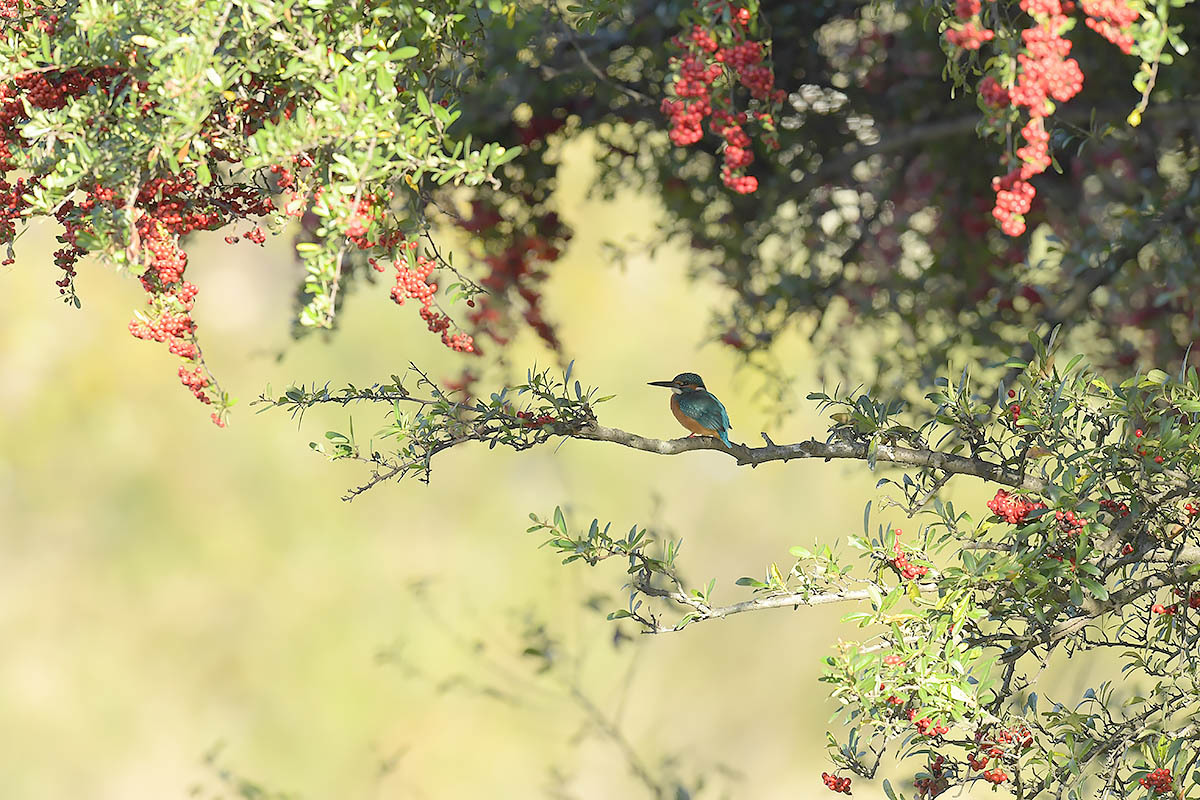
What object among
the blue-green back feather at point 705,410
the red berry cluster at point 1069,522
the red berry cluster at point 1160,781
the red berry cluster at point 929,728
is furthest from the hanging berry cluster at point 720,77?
the red berry cluster at point 1160,781

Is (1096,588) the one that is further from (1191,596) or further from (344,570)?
(344,570)

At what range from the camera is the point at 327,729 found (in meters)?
8.58

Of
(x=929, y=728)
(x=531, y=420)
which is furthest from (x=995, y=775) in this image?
(x=531, y=420)

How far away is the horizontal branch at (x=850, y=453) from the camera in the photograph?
7.16 feet

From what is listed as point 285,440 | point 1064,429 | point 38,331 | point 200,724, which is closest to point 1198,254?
point 1064,429

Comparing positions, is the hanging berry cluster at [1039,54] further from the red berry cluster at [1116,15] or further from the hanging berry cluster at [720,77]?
the hanging berry cluster at [720,77]

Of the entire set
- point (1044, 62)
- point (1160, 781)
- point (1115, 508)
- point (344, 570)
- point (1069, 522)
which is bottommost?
point (1160, 781)

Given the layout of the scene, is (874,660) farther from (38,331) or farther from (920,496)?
(38,331)

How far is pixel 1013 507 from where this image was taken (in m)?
2.20

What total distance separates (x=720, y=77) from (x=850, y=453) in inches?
36.8

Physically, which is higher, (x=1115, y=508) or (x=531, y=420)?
(x=1115, y=508)

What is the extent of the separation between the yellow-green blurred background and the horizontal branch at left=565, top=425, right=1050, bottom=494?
5.29 m

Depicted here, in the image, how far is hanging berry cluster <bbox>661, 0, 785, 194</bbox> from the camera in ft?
8.72

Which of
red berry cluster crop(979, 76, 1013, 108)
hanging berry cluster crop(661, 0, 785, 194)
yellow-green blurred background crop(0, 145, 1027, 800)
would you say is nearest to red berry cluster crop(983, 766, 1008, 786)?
red berry cluster crop(979, 76, 1013, 108)
